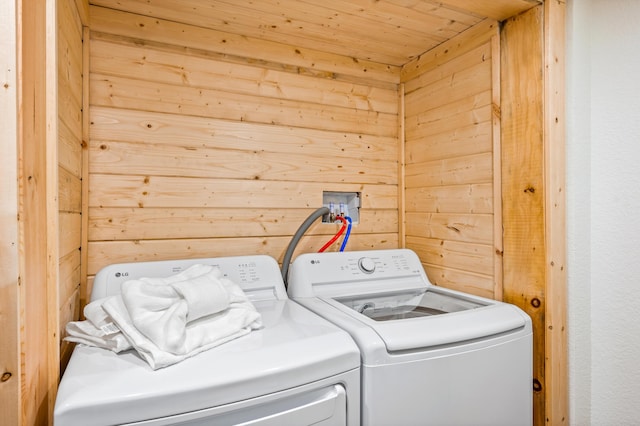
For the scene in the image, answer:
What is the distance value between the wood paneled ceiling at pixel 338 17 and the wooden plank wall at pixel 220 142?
64mm

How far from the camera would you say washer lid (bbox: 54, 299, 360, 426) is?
743 mm

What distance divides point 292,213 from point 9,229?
1.20 metres

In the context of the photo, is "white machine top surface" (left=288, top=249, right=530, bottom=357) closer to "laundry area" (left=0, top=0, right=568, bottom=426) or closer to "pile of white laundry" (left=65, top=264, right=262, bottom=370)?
"laundry area" (left=0, top=0, right=568, bottom=426)

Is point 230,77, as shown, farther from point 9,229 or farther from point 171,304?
point 9,229

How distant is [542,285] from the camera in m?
1.32

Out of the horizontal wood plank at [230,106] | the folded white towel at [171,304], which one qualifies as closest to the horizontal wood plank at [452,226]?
the horizontal wood plank at [230,106]

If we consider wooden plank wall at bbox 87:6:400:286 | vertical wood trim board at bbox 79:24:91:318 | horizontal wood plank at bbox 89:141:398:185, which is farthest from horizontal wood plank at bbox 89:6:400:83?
horizontal wood plank at bbox 89:141:398:185

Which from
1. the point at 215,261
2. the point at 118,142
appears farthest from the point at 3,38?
the point at 215,261

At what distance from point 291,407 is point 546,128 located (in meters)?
1.23

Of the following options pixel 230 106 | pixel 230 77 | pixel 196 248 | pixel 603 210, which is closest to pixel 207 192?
pixel 196 248

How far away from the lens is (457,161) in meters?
1.70

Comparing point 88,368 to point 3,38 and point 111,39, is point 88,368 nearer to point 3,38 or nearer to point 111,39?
point 3,38

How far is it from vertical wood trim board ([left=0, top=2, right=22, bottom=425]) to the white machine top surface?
30.3 inches

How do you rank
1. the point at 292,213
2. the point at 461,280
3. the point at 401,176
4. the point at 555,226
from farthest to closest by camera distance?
1. the point at 401,176
2. the point at 292,213
3. the point at 461,280
4. the point at 555,226
